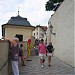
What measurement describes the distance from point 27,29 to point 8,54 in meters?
25.1

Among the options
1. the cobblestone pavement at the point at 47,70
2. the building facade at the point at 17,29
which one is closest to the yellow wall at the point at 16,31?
the building facade at the point at 17,29

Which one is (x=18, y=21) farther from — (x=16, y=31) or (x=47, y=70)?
(x=47, y=70)

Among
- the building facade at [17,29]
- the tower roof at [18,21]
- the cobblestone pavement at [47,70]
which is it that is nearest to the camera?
the cobblestone pavement at [47,70]

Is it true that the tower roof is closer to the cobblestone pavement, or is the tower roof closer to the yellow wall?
the yellow wall

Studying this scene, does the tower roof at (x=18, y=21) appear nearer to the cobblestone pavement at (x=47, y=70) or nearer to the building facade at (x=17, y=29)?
the building facade at (x=17, y=29)

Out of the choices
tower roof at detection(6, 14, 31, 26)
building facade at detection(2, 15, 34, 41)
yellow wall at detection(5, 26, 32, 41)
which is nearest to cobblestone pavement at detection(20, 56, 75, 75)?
building facade at detection(2, 15, 34, 41)

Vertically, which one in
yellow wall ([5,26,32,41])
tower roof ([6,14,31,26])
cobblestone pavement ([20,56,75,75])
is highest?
tower roof ([6,14,31,26])

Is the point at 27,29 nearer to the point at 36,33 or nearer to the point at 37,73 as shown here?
the point at 37,73

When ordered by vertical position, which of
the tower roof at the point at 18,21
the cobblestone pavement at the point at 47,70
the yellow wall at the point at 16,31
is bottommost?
the cobblestone pavement at the point at 47,70

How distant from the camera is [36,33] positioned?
100 metres

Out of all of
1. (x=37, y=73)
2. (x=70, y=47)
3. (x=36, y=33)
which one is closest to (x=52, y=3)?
(x=70, y=47)

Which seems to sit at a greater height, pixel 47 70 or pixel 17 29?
pixel 17 29

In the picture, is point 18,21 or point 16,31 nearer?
point 16,31

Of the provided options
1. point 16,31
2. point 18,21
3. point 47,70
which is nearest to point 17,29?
point 16,31
